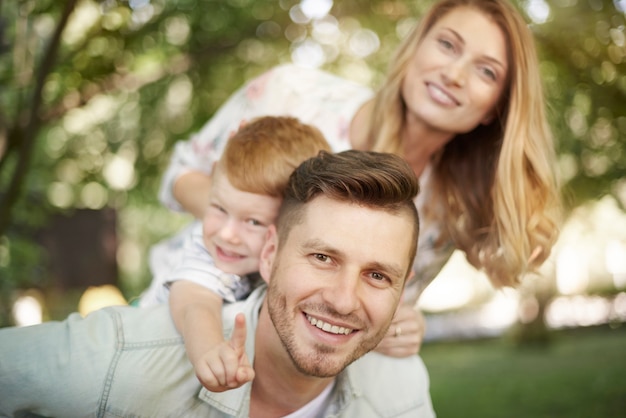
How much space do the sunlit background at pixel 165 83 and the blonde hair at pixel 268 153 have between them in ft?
4.20

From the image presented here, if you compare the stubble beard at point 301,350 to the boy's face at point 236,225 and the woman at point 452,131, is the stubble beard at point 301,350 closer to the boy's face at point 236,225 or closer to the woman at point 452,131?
the boy's face at point 236,225

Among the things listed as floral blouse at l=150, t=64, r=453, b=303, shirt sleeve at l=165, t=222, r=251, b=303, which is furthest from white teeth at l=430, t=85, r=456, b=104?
shirt sleeve at l=165, t=222, r=251, b=303

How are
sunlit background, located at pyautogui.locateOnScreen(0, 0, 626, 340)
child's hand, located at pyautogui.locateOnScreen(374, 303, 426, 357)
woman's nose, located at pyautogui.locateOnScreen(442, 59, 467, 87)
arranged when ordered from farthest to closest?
sunlit background, located at pyautogui.locateOnScreen(0, 0, 626, 340), woman's nose, located at pyautogui.locateOnScreen(442, 59, 467, 87), child's hand, located at pyautogui.locateOnScreen(374, 303, 426, 357)

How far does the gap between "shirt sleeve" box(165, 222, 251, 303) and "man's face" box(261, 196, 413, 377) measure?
302 millimetres

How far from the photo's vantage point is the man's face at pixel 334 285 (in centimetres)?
233

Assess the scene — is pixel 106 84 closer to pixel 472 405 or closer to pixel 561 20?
pixel 561 20

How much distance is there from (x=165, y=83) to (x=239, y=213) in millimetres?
3746

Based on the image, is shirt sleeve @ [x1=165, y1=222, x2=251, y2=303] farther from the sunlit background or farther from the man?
the sunlit background

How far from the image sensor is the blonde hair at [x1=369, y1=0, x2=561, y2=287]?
10.8 ft

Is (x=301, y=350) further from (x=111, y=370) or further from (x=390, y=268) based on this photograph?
(x=111, y=370)

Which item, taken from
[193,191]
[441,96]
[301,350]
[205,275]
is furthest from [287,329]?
[441,96]

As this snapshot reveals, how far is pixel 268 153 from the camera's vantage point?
269 cm

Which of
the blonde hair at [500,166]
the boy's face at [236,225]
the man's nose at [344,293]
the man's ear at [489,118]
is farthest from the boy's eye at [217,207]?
the man's ear at [489,118]

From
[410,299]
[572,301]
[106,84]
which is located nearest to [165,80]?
[106,84]
